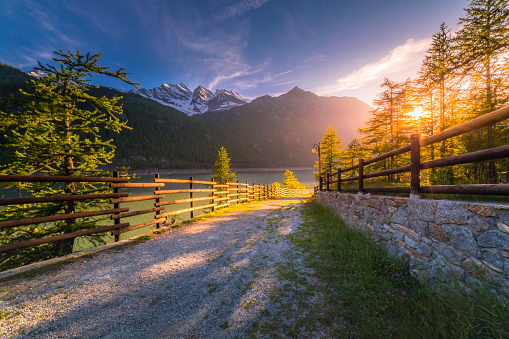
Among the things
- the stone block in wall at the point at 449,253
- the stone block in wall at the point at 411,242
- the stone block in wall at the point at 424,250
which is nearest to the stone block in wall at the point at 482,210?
the stone block in wall at the point at 449,253

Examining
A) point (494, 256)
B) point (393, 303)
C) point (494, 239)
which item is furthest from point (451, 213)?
point (393, 303)

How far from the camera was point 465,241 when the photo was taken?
222cm

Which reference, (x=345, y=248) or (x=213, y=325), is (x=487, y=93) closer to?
(x=345, y=248)

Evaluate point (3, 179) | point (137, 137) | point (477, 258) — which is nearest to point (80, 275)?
point (3, 179)

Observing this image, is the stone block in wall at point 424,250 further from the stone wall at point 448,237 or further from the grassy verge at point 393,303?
the grassy verge at point 393,303

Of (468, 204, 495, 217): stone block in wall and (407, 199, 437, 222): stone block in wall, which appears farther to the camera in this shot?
(407, 199, 437, 222): stone block in wall

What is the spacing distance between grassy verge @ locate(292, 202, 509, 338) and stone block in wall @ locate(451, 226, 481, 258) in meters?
0.39

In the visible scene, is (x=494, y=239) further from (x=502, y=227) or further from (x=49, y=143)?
Result: (x=49, y=143)

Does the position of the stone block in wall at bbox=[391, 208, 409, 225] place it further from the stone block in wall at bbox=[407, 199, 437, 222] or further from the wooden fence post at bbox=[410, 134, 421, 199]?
the wooden fence post at bbox=[410, 134, 421, 199]

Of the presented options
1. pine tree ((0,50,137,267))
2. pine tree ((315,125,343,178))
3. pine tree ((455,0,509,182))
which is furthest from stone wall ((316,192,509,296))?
pine tree ((315,125,343,178))

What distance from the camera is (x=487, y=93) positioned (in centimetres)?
859

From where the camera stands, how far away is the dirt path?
207 cm

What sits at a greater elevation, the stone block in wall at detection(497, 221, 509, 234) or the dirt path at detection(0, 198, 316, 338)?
the stone block in wall at detection(497, 221, 509, 234)

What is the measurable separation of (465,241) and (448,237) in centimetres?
19
